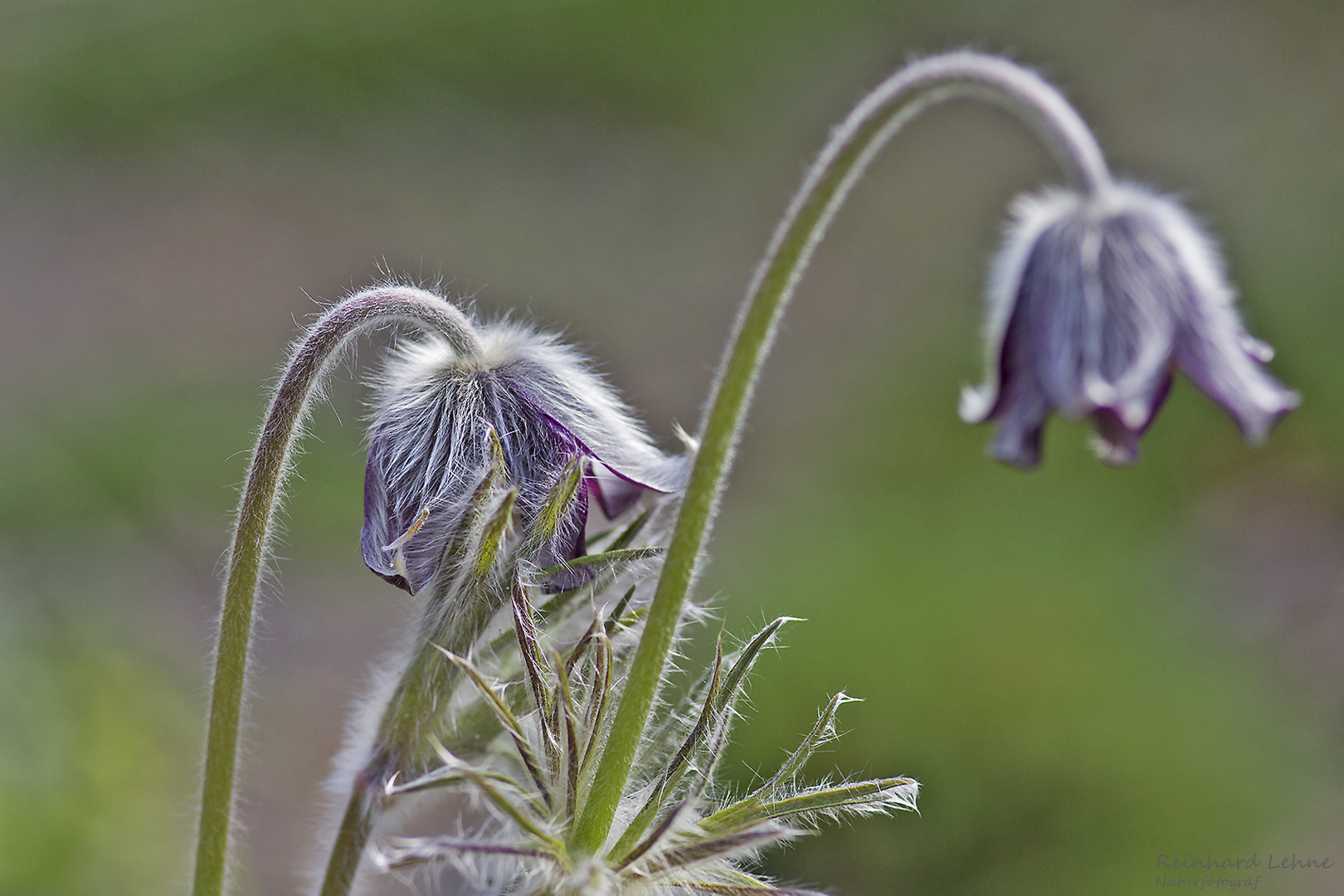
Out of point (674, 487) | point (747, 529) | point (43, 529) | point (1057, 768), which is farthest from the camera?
point (747, 529)

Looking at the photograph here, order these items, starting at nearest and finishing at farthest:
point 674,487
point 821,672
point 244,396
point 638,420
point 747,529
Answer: point 674,487
point 638,420
point 821,672
point 747,529
point 244,396

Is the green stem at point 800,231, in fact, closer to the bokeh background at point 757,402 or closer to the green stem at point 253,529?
the green stem at point 253,529

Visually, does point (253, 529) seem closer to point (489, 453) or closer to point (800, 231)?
point (489, 453)

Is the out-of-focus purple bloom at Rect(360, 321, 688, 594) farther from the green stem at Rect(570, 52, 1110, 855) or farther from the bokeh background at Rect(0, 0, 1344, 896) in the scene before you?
the bokeh background at Rect(0, 0, 1344, 896)

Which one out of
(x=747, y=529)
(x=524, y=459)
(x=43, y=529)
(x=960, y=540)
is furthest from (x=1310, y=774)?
(x=43, y=529)

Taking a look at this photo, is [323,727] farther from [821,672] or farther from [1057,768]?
[1057,768]

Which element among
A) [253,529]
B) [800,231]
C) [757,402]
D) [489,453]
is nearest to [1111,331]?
[800,231]
